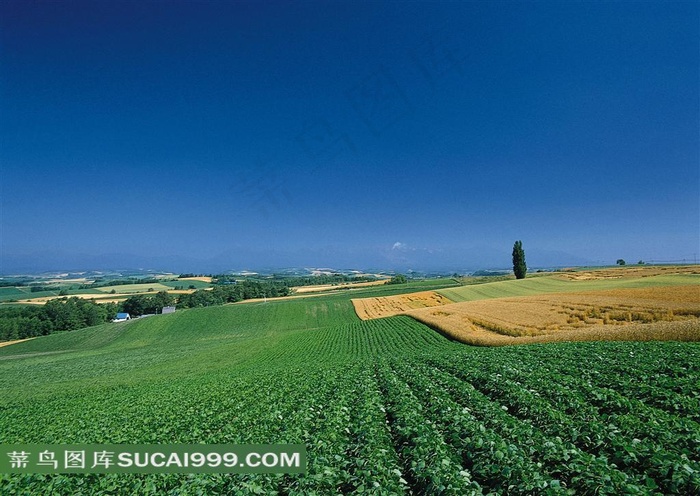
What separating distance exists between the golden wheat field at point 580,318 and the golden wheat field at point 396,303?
18122mm

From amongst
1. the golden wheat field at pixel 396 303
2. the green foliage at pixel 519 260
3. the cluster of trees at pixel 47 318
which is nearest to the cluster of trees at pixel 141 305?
the cluster of trees at pixel 47 318

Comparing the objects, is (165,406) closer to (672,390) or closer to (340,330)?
(672,390)

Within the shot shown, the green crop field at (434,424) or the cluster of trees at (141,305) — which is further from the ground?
the green crop field at (434,424)

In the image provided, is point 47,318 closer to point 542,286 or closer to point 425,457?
point 425,457

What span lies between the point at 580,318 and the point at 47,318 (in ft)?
398

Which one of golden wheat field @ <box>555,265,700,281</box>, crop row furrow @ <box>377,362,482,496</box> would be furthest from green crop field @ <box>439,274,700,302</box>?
crop row furrow @ <box>377,362,482,496</box>

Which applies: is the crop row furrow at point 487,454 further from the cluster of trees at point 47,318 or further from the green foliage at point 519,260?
the cluster of trees at point 47,318

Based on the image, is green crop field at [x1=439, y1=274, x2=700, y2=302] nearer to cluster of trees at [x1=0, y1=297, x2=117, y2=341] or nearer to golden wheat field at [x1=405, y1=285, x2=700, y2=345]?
golden wheat field at [x1=405, y1=285, x2=700, y2=345]

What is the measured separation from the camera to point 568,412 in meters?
9.05

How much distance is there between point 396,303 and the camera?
74875mm

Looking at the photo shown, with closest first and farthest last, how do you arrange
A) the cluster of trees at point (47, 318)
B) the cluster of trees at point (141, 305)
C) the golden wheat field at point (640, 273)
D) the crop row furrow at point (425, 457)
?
the crop row furrow at point (425, 457)
the golden wheat field at point (640, 273)
the cluster of trees at point (47, 318)
the cluster of trees at point (141, 305)

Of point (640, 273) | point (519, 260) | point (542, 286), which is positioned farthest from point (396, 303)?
point (640, 273)

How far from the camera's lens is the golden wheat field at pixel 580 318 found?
24891 mm

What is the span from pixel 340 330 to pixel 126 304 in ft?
326
